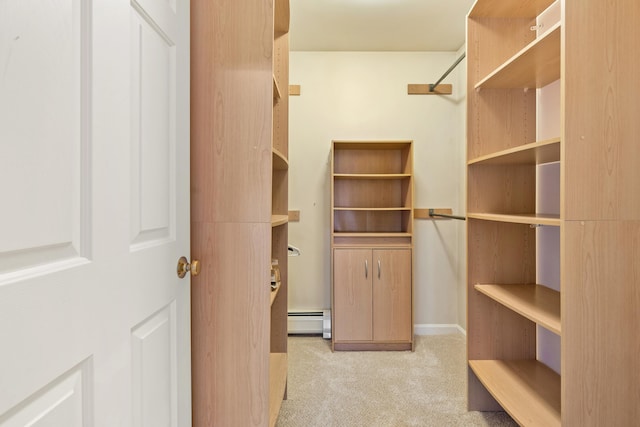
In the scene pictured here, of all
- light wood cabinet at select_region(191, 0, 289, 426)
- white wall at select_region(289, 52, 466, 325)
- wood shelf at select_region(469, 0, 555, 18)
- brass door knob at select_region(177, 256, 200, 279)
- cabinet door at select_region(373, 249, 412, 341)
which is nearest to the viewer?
brass door knob at select_region(177, 256, 200, 279)

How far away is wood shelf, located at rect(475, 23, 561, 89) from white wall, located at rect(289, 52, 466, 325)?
134 cm

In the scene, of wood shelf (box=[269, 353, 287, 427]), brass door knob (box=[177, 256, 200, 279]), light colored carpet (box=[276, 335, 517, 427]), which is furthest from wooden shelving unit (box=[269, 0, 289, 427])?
brass door knob (box=[177, 256, 200, 279])

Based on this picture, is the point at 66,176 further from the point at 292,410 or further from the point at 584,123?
the point at 292,410

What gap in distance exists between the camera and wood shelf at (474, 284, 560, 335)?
4.40 feet

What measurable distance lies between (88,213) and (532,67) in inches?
72.9

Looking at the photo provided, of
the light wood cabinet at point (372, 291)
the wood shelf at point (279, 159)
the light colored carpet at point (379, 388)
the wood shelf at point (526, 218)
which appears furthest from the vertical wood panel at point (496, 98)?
the light colored carpet at point (379, 388)

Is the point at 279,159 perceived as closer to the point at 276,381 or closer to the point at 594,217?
the point at 276,381

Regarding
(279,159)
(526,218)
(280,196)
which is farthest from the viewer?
(280,196)

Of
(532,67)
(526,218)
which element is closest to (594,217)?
(526,218)

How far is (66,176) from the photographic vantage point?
2.03ft

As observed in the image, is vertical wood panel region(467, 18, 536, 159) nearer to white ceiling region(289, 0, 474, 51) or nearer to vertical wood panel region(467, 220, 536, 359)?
vertical wood panel region(467, 220, 536, 359)

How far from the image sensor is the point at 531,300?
1.61m

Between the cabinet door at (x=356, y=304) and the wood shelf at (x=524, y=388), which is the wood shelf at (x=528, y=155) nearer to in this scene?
the wood shelf at (x=524, y=388)

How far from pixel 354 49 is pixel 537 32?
5.34 ft
